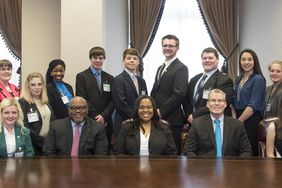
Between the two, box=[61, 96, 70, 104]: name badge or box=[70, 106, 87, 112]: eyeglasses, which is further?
box=[61, 96, 70, 104]: name badge

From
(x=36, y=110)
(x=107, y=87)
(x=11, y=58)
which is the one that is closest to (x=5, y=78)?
(x=36, y=110)

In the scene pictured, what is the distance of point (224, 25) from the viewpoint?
23.3 ft

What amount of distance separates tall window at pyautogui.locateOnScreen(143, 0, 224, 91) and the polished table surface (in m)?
4.88

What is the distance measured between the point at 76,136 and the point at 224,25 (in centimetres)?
431

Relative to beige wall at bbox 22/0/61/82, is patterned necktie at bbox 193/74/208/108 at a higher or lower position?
lower

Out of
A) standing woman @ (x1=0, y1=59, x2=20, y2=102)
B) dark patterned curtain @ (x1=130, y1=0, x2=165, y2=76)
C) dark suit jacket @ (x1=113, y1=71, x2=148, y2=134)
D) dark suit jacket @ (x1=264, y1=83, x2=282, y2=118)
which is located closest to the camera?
dark suit jacket @ (x1=264, y1=83, x2=282, y2=118)

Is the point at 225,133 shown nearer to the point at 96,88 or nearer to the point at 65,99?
the point at 96,88

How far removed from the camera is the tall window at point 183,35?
23.4 ft

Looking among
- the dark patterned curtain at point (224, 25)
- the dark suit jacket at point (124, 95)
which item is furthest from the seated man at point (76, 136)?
the dark patterned curtain at point (224, 25)

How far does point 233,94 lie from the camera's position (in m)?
4.02

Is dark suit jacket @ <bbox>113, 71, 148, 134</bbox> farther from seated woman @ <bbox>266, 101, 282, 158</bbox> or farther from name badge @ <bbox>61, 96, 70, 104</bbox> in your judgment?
seated woman @ <bbox>266, 101, 282, 158</bbox>

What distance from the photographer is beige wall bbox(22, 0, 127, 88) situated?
4938 mm

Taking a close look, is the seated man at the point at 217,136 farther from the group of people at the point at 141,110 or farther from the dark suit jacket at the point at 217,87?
the dark suit jacket at the point at 217,87

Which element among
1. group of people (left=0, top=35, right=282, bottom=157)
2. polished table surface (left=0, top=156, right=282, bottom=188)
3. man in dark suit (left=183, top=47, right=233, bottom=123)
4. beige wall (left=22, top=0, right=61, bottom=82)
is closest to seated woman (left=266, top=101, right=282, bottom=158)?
group of people (left=0, top=35, right=282, bottom=157)
